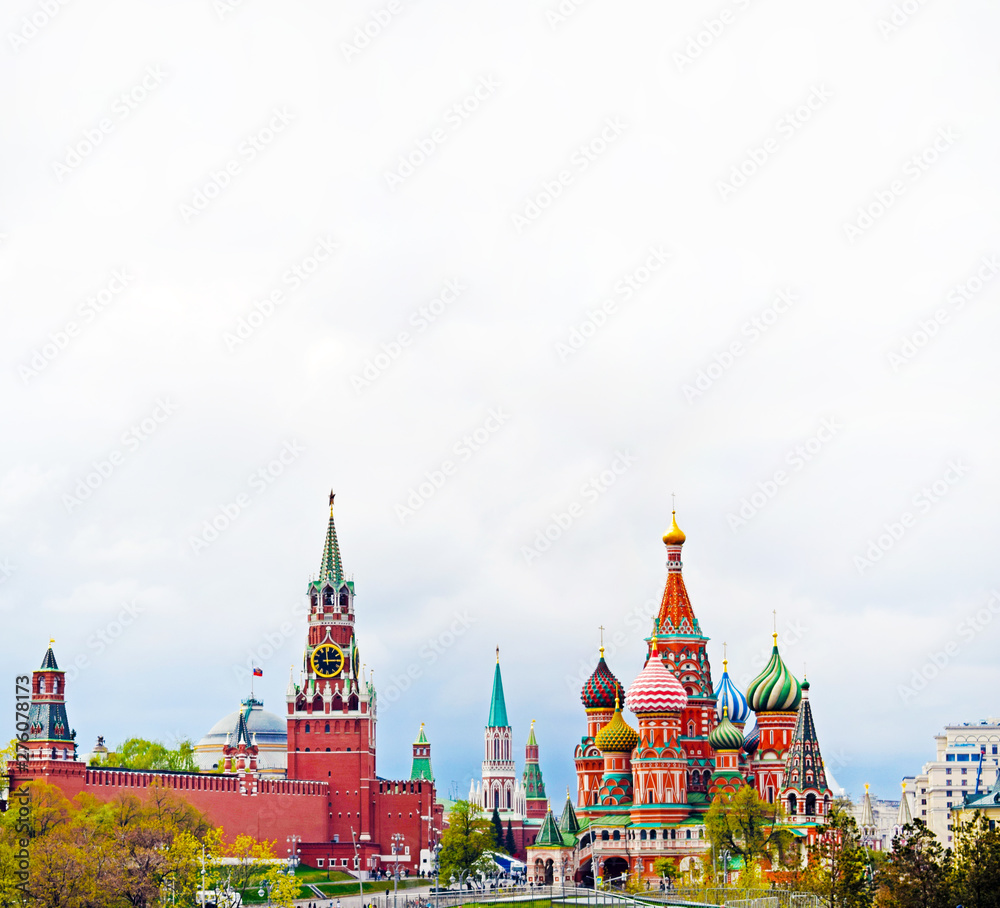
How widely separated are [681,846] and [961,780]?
9692cm

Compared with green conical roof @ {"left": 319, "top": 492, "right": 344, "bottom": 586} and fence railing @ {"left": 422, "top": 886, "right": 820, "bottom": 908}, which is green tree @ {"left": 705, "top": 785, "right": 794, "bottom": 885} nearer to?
fence railing @ {"left": 422, "top": 886, "right": 820, "bottom": 908}

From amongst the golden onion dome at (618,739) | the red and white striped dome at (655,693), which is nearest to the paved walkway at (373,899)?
the golden onion dome at (618,739)

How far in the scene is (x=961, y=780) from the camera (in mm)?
194375

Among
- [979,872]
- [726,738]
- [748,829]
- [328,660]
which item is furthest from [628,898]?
[328,660]

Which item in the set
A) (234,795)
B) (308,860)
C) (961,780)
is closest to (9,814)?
(234,795)

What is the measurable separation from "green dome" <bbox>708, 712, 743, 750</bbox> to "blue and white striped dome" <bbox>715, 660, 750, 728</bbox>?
7112mm

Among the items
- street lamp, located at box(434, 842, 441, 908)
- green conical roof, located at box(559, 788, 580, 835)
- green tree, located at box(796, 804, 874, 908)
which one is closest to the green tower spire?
street lamp, located at box(434, 842, 441, 908)

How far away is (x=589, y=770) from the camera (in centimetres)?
12112

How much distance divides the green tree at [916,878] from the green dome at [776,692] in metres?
47.5

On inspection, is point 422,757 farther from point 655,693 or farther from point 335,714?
point 655,693

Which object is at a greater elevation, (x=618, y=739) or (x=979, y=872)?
(x=618, y=739)

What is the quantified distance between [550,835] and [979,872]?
2232 inches

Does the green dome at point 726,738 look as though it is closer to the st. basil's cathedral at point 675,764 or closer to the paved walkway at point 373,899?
the st. basil's cathedral at point 675,764

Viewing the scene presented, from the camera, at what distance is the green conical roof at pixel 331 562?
145 meters
